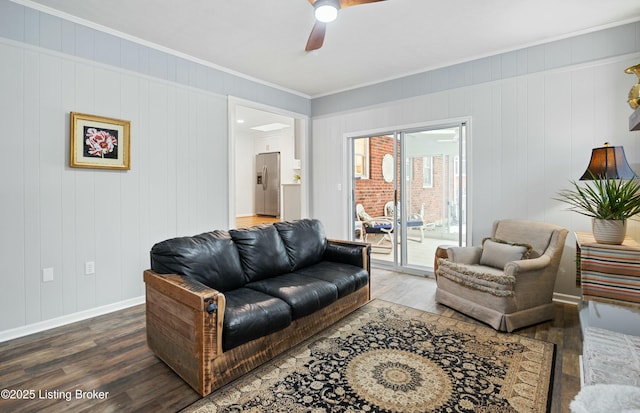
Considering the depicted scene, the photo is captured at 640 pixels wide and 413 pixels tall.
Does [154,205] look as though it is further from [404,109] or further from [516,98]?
[516,98]

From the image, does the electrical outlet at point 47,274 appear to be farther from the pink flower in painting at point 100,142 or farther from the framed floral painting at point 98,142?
the pink flower in painting at point 100,142

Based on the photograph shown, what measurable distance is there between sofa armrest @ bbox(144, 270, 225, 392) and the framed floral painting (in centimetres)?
161

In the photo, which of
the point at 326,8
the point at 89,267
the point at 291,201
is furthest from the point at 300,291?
the point at 291,201

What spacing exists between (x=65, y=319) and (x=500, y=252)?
419 cm

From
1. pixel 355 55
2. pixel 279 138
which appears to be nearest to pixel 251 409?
pixel 355 55

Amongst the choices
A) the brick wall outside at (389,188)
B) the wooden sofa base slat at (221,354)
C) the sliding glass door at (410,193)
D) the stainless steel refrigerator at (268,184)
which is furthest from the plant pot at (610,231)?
the stainless steel refrigerator at (268,184)

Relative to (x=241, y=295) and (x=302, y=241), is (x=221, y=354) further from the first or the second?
(x=302, y=241)

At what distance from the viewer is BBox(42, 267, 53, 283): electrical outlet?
113 inches

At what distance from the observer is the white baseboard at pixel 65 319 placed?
8.88 ft

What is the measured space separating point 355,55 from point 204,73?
191 centimetres

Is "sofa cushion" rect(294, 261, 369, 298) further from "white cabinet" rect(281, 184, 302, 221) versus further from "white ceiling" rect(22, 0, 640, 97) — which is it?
"white cabinet" rect(281, 184, 302, 221)

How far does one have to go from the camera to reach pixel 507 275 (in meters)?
2.74

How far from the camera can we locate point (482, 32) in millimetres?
3332

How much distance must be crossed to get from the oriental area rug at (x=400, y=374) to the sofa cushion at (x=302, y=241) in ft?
2.29
